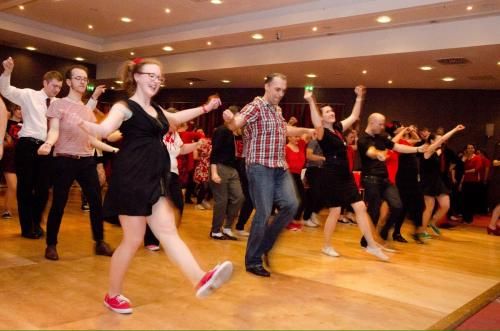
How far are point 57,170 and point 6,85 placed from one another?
3.53ft

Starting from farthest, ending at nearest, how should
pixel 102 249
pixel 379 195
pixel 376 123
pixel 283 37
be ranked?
pixel 283 37 → pixel 379 195 → pixel 376 123 → pixel 102 249

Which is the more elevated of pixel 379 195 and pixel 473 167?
pixel 473 167

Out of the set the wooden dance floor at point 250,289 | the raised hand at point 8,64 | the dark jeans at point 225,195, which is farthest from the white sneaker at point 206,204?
the raised hand at point 8,64

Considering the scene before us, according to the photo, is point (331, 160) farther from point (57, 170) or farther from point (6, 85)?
point (6, 85)

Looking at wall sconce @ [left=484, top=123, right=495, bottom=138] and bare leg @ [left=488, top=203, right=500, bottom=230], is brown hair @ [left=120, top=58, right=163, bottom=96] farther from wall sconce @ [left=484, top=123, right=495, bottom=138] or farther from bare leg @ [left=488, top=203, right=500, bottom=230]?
wall sconce @ [left=484, top=123, right=495, bottom=138]

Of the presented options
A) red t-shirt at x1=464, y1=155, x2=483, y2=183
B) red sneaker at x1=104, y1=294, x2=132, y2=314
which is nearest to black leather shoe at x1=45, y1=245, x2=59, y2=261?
red sneaker at x1=104, y1=294, x2=132, y2=314

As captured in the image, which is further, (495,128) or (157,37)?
(495,128)

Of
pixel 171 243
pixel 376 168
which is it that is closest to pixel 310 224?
pixel 376 168

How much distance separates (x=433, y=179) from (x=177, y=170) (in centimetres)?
354

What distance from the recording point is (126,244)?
101 inches

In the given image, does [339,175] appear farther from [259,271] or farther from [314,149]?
[314,149]

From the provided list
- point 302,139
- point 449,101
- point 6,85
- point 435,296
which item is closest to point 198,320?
point 435,296

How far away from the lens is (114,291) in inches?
105

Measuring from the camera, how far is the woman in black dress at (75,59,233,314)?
94.7 inches
